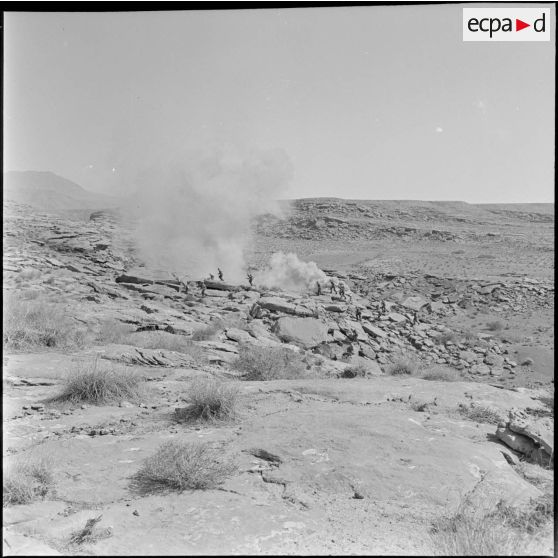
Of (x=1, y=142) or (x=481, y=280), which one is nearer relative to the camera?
(x=1, y=142)

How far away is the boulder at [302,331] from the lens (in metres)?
11.5

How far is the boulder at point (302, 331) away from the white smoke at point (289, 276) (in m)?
Answer: 4.35

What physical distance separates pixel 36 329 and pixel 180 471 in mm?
5766

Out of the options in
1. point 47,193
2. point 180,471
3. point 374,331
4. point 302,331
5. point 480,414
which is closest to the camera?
point 180,471

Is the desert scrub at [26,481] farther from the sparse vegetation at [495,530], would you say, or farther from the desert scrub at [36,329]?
the desert scrub at [36,329]

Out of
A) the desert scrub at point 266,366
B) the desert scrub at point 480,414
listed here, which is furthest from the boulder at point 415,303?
the desert scrub at point 480,414

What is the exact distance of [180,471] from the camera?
3742 millimetres

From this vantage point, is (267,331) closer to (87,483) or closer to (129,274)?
(129,274)

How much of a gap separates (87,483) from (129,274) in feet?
39.5

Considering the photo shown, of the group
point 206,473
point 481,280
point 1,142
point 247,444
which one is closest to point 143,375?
point 247,444

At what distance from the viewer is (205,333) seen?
33.6 feet

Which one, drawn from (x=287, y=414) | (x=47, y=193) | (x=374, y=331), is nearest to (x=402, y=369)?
(x=374, y=331)

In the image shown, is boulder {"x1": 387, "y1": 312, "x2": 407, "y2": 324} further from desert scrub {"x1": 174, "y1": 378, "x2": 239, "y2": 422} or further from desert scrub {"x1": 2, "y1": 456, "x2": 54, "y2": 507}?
desert scrub {"x1": 2, "y1": 456, "x2": 54, "y2": 507}

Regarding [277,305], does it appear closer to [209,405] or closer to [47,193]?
[209,405]
